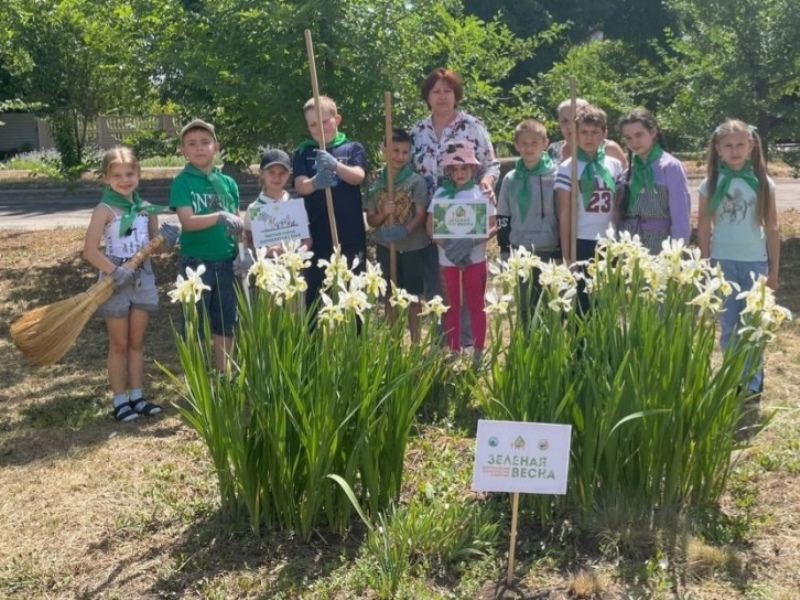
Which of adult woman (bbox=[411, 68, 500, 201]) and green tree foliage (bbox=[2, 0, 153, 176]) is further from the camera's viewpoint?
green tree foliage (bbox=[2, 0, 153, 176])

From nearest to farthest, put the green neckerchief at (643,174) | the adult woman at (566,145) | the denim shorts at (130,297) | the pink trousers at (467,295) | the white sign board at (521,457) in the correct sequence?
1. the white sign board at (521,457)
2. the green neckerchief at (643,174)
3. the denim shorts at (130,297)
4. the adult woman at (566,145)
5. the pink trousers at (467,295)

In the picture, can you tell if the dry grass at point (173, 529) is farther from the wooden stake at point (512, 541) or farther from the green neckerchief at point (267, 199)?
the green neckerchief at point (267, 199)

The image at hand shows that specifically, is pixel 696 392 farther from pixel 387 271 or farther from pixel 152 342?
pixel 152 342

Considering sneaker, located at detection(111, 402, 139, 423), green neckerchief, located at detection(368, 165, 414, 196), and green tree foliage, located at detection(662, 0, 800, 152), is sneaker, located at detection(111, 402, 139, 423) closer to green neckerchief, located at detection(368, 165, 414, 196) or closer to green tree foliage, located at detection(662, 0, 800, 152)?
green neckerchief, located at detection(368, 165, 414, 196)

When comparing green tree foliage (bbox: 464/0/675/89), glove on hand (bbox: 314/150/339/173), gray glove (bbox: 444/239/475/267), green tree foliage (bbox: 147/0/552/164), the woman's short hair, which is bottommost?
gray glove (bbox: 444/239/475/267)

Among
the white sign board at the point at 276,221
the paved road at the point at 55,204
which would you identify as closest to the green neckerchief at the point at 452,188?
the white sign board at the point at 276,221

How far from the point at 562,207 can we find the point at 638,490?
1928 millimetres

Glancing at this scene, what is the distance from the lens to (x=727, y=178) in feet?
16.4

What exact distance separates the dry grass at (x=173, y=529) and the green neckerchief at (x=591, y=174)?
149cm

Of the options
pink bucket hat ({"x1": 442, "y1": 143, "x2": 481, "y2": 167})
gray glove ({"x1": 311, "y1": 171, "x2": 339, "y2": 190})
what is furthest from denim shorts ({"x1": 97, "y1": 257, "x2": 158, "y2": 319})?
pink bucket hat ({"x1": 442, "y1": 143, "x2": 481, "y2": 167})

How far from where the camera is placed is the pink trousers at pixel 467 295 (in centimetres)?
550

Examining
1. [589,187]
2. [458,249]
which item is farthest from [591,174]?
[458,249]

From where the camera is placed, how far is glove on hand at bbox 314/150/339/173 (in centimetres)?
499

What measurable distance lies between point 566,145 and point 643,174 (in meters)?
0.72
